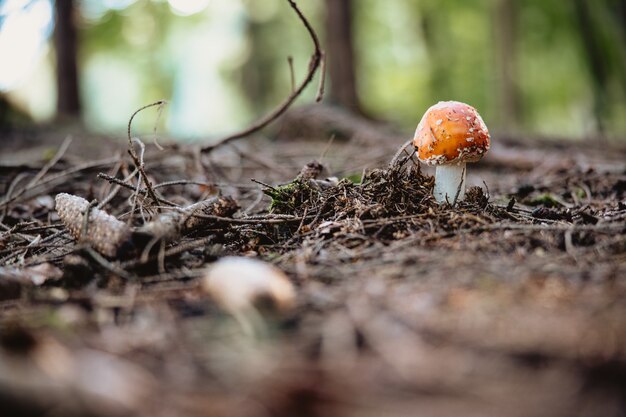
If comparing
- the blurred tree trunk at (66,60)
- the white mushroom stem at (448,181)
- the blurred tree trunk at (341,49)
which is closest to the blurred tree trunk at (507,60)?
the blurred tree trunk at (341,49)

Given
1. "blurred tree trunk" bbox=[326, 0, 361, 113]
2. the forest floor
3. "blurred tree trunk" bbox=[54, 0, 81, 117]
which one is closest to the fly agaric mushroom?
the forest floor

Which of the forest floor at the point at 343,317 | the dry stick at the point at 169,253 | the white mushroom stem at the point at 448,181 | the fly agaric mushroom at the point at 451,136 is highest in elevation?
the fly agaric mushroom at the point at 451,136

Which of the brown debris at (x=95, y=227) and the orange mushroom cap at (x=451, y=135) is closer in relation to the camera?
the brown debris at (x=95, y=227)

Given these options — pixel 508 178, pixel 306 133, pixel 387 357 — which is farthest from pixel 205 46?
pixel 387 357

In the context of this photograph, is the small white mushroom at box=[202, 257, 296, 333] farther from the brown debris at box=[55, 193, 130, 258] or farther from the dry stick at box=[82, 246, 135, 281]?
the brown debris at box=[55, 193, 130, 258]

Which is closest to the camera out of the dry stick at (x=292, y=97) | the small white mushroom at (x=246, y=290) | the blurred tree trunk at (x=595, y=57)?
the small white mushroom at (x=246, y=290)

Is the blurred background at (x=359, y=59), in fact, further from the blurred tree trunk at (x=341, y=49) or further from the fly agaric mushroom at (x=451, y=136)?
the fly agaric mushroom at (x=451, y=136)

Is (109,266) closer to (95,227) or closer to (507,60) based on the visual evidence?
(95,227)

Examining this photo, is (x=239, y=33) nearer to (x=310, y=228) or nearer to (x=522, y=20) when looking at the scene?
(x=522, y=20)
